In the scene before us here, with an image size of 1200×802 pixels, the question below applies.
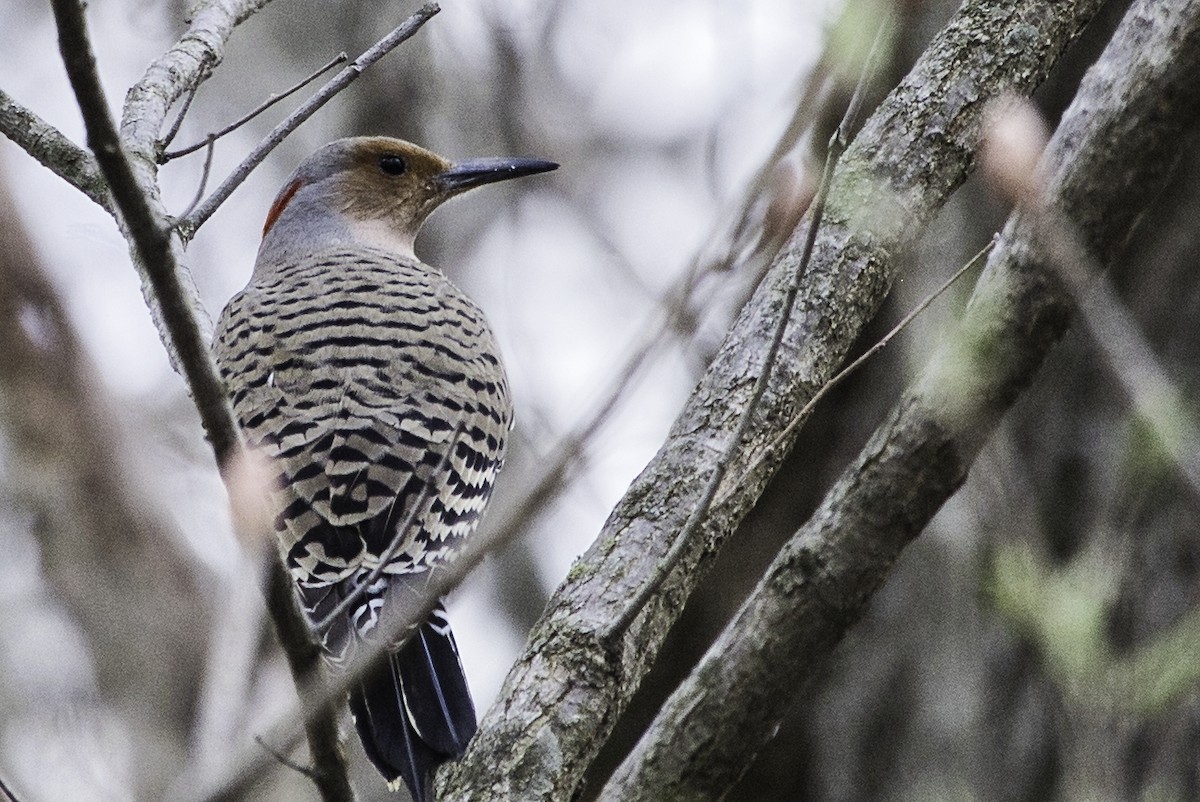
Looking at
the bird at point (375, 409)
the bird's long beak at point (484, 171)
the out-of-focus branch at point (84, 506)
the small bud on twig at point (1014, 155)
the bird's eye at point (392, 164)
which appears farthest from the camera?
the out-of-focus branch at point (84, 506)

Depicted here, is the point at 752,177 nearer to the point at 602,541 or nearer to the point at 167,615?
the point at 602,541

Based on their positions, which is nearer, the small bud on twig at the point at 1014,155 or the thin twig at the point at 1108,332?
the thin twig at the point at 1108,332

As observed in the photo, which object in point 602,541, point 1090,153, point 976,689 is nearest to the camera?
point 1090,153

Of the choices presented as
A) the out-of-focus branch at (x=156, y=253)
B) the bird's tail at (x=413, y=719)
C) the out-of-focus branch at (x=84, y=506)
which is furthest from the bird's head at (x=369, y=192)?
the out-of-focus branch at (x=156, y=253)

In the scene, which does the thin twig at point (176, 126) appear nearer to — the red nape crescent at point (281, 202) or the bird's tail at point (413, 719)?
the bird's tail at point (413, 719)

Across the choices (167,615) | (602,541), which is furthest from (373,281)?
(167,615)

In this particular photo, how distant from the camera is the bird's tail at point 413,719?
2.84m

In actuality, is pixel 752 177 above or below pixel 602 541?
above

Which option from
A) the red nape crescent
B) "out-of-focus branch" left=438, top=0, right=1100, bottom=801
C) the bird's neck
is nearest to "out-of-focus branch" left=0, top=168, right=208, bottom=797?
the red nape crescent

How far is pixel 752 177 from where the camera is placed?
6.65 feet

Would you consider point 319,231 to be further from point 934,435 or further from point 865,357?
point 934,435

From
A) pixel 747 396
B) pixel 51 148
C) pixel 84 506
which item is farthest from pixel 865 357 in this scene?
pixel 84 506

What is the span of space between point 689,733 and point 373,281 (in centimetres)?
276

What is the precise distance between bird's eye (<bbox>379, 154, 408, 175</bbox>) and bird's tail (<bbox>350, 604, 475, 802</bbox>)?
284 centimetres
